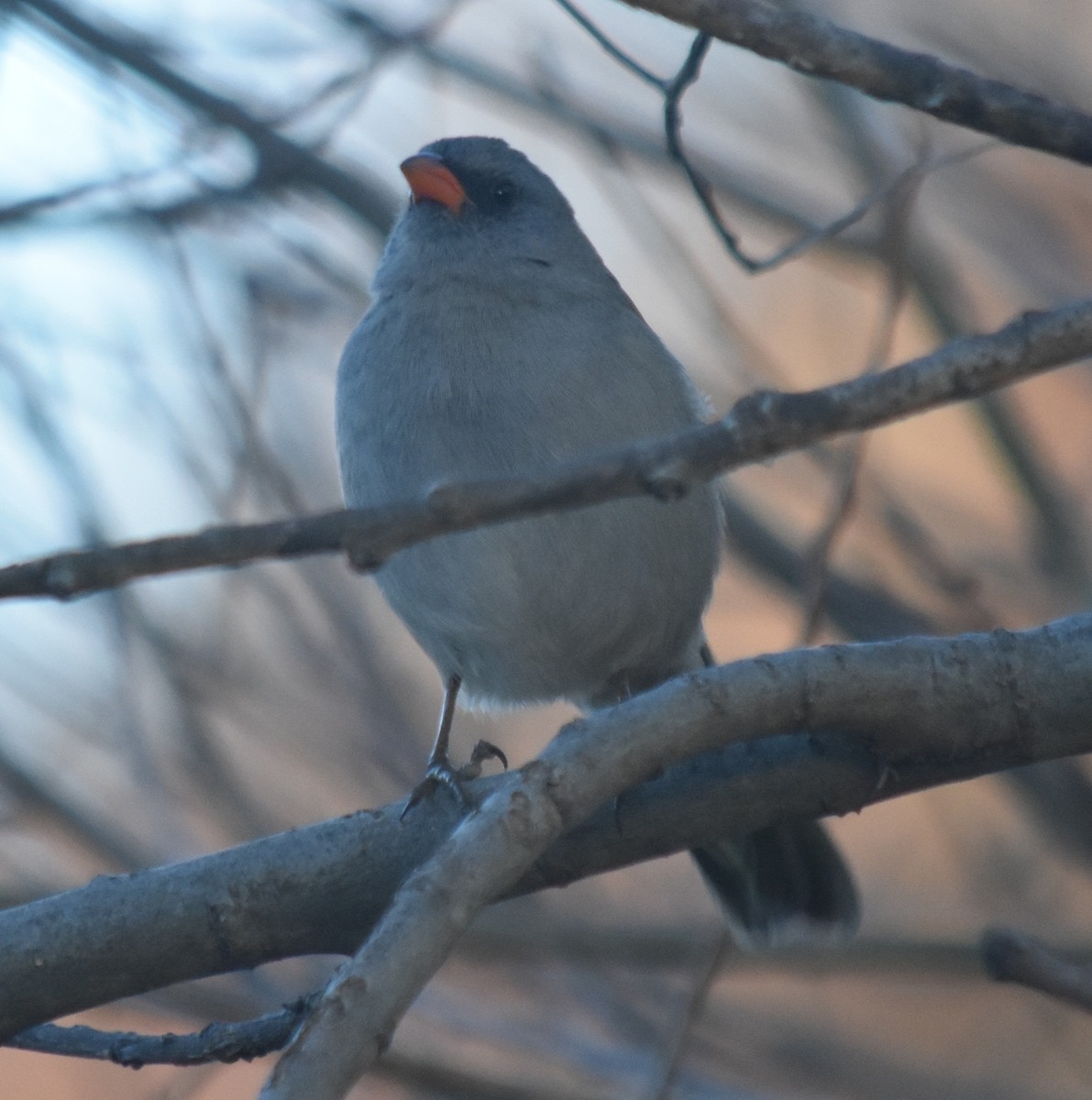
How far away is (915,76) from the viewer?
2.56m

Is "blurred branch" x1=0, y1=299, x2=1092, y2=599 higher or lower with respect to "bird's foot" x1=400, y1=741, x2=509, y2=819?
lower

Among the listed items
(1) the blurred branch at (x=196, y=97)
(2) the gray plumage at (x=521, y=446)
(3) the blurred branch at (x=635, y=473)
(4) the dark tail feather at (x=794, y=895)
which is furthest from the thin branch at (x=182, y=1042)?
(1) the blurred branch at (x=196, y=97)

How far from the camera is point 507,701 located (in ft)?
15.5

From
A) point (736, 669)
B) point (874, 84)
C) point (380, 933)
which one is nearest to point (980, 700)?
point (736, 669)

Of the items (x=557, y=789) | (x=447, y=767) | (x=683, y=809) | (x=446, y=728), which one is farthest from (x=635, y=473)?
(x=446, y=728)

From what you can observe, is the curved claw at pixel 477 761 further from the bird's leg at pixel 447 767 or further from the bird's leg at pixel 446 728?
the bird's leg at pixel 446 728

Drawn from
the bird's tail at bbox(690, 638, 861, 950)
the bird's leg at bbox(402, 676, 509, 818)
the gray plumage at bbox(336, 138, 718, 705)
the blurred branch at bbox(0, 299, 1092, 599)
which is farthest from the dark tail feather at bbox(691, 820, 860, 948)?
the blurred branch at bbox(0, 299, 1092, 599)

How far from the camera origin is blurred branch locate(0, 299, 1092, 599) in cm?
190

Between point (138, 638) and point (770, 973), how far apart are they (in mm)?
2524

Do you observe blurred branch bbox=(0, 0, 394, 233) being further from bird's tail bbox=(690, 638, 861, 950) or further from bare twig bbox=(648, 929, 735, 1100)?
bare twig bbox=(648, 929, 735, 1100)

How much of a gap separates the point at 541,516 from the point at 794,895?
54.1 inches

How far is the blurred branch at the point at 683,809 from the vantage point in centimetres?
271

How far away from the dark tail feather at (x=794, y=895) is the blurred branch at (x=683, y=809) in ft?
4.42

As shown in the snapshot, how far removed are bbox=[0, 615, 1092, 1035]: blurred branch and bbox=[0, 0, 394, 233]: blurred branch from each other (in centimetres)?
243
